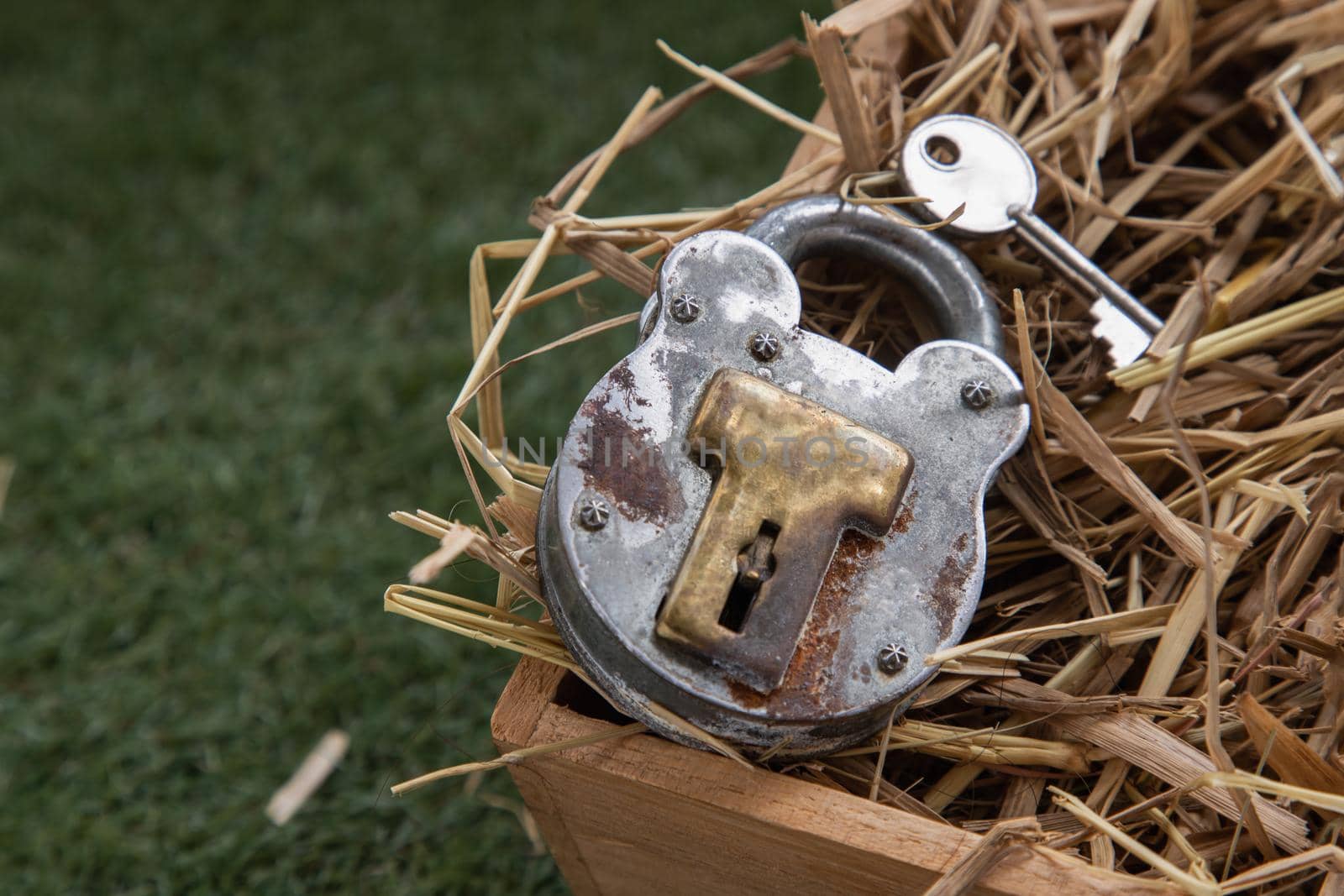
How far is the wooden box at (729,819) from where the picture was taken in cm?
71

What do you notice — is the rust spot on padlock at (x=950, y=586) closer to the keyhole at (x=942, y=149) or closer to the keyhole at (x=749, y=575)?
the keyhole at (x=749, y=575)

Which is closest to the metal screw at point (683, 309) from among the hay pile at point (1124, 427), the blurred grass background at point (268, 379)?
the hay pile at point (1124, 427)

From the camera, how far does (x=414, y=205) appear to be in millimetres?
1856

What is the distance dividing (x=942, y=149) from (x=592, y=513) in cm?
44

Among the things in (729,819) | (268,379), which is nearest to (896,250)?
(729,819)

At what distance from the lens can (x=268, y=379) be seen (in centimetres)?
165

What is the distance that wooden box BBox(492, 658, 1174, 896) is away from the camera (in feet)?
2.32

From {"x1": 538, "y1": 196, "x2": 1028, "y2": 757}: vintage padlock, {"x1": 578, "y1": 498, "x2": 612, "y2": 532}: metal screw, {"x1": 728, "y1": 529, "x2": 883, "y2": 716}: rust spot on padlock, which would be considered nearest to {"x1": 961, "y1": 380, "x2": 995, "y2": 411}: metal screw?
{"x1": 538, "y1": 196, "x2": 1028, "y2": 757}: vintage padlock

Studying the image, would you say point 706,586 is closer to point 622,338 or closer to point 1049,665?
point 1049,665

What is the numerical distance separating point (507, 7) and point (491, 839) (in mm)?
1513

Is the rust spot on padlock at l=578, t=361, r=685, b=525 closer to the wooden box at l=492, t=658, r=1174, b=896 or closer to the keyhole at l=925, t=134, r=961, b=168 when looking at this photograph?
the wooden box at l=492, t=658, r=1174, b=896

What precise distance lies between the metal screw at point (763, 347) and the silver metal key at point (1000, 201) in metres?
0.19

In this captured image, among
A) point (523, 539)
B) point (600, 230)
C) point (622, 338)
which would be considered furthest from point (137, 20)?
point (523, 539)

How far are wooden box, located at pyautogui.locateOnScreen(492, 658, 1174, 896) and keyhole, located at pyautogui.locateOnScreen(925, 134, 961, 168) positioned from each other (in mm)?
491
